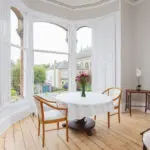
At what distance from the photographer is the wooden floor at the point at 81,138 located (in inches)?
104

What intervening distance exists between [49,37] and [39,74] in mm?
1188

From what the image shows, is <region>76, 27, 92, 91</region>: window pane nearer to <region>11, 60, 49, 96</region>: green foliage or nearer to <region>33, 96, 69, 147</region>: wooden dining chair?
<region>11, 60, 49, 96</region>: green foliage

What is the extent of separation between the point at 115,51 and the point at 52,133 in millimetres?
2962

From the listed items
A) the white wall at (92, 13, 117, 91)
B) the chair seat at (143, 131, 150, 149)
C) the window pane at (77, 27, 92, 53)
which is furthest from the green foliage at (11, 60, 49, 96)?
the chair seat at (143, 131, 150, 149)

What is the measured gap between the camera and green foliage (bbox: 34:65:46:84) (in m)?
4.62

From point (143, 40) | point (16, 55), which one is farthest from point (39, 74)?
point (143, 40)

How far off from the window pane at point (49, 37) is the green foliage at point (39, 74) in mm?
588

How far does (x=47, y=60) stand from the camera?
15.9ft

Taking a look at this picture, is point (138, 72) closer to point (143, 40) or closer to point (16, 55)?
point (143, 40)

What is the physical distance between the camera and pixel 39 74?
468 centimetres

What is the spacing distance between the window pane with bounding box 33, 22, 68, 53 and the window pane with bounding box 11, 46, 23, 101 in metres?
0.70

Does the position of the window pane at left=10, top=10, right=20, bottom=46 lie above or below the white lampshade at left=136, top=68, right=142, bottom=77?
above

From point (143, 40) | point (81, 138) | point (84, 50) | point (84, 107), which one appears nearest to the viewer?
point (84, 107)

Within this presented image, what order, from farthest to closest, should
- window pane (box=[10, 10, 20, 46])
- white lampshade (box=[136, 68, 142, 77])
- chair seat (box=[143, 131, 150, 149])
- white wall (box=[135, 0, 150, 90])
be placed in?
white wall (box=[135, 0, 150, 90]) < white lampshade (box=[136, 68, 142, 77]) < window pane (box=[10, 10, 20, 46]) < chair seat (box=[143, 131, 150, 149])
